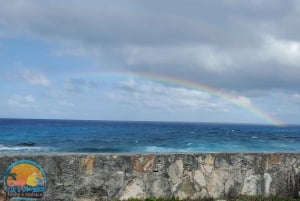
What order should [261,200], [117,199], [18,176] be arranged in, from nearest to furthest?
[18,176]
[117,199]
[261,200]

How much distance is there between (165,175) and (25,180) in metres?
2.11

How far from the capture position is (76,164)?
553cm

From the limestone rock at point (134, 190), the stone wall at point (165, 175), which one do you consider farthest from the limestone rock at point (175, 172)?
the limestone rock at point (134, 190)

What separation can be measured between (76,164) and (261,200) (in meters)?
3.04

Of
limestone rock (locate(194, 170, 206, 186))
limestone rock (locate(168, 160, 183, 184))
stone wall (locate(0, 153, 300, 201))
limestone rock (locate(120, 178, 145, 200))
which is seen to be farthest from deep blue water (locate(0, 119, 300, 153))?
limestone rock (locate(120, 178, 145, 200))

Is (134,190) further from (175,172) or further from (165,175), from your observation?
(175,172)

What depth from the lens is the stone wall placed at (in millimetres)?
5473

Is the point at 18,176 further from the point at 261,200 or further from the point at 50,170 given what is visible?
the point at 261,200

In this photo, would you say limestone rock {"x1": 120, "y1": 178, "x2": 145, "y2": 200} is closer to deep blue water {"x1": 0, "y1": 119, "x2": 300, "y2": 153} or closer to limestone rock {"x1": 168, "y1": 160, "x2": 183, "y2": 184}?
limestone rock {"x1": 168, "y1": 160, "x2": 183, "y2": 184}

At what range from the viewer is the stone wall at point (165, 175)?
5.47 meters

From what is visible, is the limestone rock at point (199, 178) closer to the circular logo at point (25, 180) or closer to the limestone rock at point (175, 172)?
the limestone rock at point (175, 172)

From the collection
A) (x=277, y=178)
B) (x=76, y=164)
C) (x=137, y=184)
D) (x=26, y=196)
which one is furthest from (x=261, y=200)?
(x=26, y=196)

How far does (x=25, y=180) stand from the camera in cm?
538

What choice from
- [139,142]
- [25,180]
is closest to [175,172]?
[25,180]
